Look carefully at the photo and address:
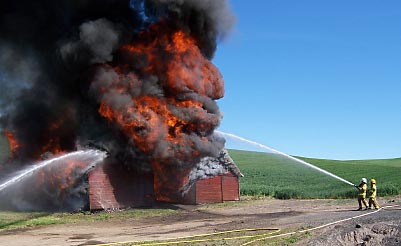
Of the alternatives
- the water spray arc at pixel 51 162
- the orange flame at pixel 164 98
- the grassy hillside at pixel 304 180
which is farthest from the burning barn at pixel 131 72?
the grassy hillside at pixel 304 180

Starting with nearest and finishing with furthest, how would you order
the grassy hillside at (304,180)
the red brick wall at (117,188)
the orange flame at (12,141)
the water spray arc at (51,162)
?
the red brick wall at (117,188) → the water spray arc at (51,162) → the orange flame at (12,141) → the grassy hillside at (304,180)

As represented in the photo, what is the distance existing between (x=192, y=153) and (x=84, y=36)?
929cm

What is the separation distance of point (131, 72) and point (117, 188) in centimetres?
736

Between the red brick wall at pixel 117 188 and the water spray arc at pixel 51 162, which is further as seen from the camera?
the water spray arc at pixel 51 162

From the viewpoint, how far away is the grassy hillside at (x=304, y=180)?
39094mm

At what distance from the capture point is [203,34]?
29.3 m

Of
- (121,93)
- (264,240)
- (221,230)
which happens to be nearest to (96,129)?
(121,93)

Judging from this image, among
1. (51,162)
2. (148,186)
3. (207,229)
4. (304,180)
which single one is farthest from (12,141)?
(304,180)

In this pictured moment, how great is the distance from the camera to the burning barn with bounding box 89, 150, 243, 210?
28750 mm

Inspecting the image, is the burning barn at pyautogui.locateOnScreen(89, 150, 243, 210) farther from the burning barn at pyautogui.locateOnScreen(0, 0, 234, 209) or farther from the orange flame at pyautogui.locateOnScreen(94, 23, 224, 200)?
the orange flame at pyautogui.locateOnScreen(94, 23, 224, 200)

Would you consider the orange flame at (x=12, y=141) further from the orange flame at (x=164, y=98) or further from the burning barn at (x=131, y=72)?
the orange flame at (x=164, y=98)

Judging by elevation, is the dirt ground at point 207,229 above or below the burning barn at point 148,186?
below

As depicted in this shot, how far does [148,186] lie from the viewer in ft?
105

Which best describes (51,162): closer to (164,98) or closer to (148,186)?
(148,186)
